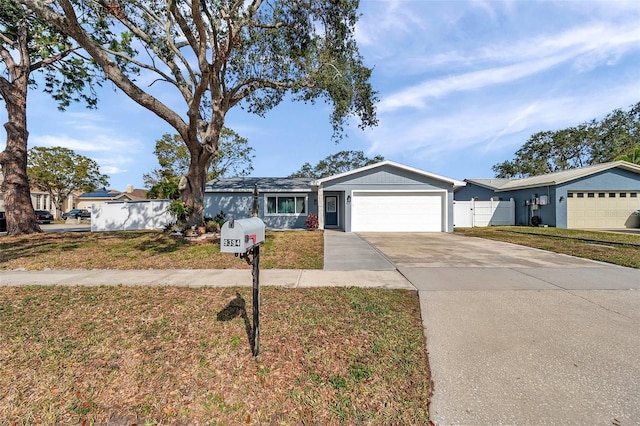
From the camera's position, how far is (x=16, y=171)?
1186 cm

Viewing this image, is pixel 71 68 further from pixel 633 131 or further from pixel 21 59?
pixel 633 131

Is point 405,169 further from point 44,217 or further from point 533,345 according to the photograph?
point 44,217

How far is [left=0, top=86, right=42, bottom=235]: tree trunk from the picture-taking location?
1182 cm

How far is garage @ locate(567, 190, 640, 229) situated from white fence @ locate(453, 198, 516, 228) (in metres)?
3.54

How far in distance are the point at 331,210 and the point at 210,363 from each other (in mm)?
16229

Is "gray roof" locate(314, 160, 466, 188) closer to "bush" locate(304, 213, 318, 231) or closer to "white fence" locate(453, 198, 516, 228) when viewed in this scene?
"bush" locate(304, 213, 318, 231)

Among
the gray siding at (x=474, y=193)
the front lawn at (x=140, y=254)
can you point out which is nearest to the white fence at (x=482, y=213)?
the gray siding at (x=474, y=193)

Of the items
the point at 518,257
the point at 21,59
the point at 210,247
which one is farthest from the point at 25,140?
the point at 518,257

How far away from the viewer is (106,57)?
8133mm

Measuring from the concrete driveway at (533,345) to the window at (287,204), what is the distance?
39.8 ft

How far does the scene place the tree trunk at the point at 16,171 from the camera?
11.8m

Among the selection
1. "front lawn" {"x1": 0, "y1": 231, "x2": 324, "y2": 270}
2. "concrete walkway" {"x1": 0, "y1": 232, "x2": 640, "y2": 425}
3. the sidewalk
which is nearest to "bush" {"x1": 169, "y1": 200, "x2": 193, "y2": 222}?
"front lawn" {"x1": 0, "y1": 231, "x2": 324, "y2": 270}

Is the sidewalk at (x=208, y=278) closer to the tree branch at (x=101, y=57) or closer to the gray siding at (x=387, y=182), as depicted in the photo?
the tree branch at (x=101, y=57)

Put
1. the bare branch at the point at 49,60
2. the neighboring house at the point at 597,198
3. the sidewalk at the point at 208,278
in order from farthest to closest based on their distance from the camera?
the neighboring house at the point at 597,198, the bare branch at the point at 49,60, the sidewalk at the point at 208,278
